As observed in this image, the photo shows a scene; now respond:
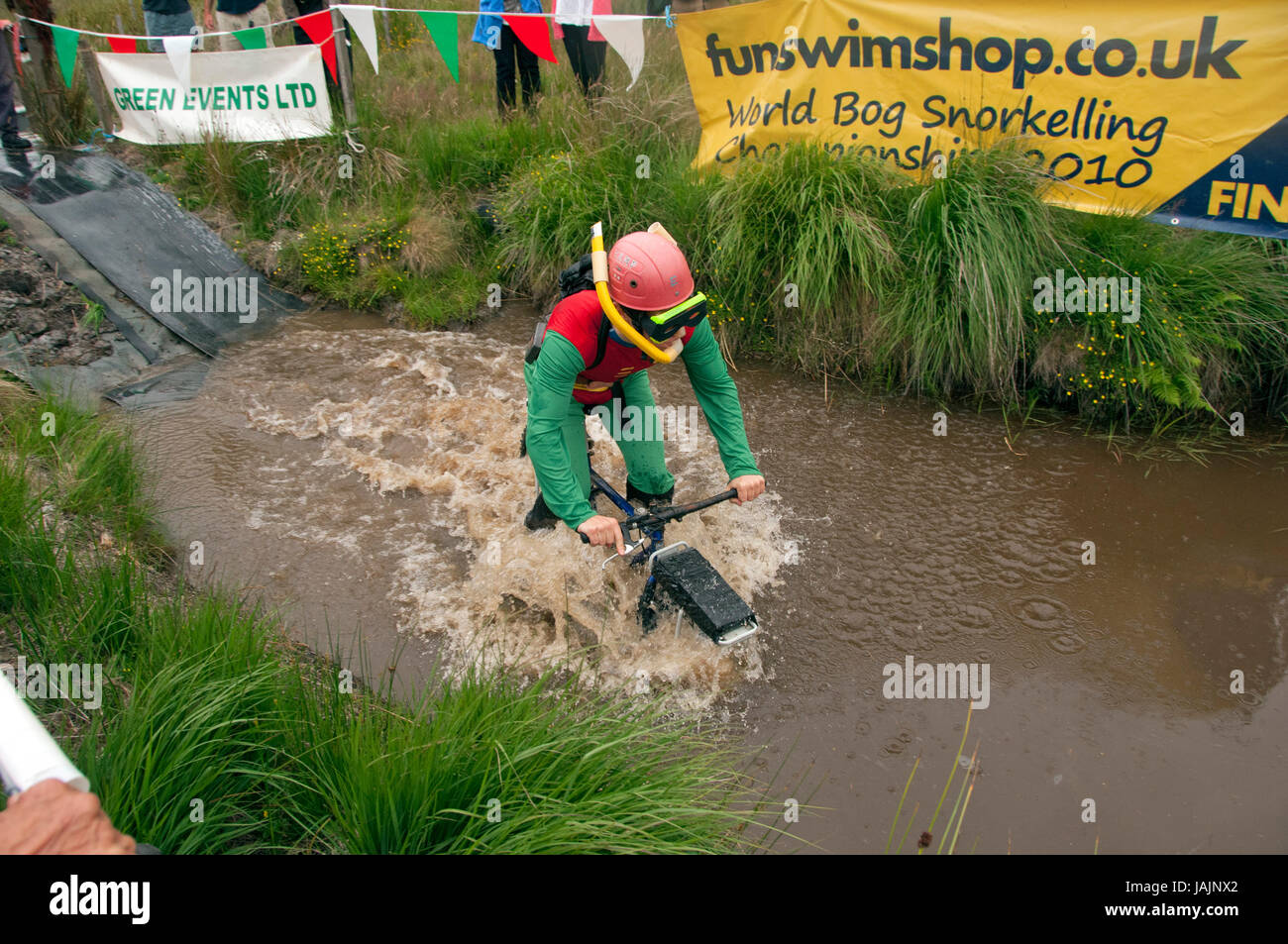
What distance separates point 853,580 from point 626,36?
519 centimetres

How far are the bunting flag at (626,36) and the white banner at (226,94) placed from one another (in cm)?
279

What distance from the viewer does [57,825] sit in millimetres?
1361

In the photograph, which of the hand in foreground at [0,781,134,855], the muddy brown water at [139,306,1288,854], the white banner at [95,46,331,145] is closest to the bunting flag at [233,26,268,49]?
the white banner at [95,46,331,145]

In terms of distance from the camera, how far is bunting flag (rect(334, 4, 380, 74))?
24.0ft

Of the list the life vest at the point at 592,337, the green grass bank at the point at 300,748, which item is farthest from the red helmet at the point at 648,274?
the green grass bank at the point at 300,748

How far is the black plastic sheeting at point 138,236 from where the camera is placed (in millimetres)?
6953

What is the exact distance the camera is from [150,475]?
206 inches

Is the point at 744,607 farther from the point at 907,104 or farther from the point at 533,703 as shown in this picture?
the point at 907,104

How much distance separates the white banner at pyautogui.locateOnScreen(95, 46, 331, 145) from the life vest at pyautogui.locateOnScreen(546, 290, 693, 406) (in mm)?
5515

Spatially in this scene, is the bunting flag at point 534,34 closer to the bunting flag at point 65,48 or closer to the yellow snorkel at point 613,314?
the bunting flag at point 65,48

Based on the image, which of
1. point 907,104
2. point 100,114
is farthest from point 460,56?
point 907,104

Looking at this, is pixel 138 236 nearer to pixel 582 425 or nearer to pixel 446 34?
pixel 446 34

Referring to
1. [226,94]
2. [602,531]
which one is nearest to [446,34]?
[226,94]

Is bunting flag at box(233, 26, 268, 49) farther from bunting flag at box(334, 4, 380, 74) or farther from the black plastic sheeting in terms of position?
the black plastic sheeting
